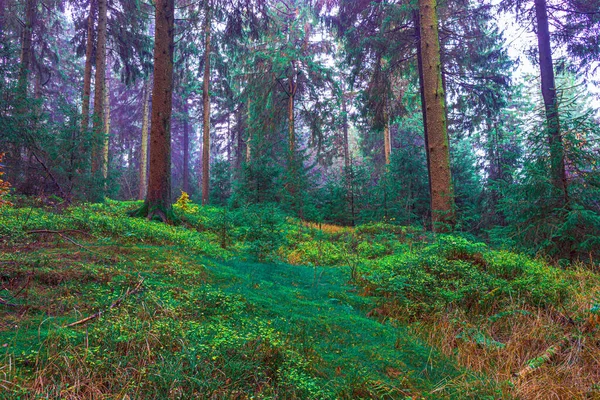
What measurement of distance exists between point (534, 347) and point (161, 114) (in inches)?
336

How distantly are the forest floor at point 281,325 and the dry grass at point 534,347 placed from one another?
0.05 feet

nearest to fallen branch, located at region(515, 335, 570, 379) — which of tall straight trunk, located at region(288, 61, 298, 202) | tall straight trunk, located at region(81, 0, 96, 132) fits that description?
tall straight trunk, located at region(288, 61, 298, 202)

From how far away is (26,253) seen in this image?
358 cm

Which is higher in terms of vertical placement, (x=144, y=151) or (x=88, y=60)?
(x=88, y=60)

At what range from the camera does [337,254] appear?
695cm

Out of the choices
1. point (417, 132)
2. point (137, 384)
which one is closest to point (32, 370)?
point (137, 384)

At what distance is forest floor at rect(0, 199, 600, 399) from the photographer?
175 cm

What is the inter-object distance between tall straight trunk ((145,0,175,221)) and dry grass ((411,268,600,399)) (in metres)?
6.89

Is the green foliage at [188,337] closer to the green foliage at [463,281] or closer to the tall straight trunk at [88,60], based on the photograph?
the green foliage at [463,281]

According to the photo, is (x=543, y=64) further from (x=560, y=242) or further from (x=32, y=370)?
(x=32, y=370)

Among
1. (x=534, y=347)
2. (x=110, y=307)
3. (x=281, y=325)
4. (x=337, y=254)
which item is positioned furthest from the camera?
(x=337, y=254)

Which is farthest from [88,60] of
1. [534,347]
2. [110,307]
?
[534,347]

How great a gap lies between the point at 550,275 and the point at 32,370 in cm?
540

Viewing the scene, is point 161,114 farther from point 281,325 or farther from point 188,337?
point 188,337
